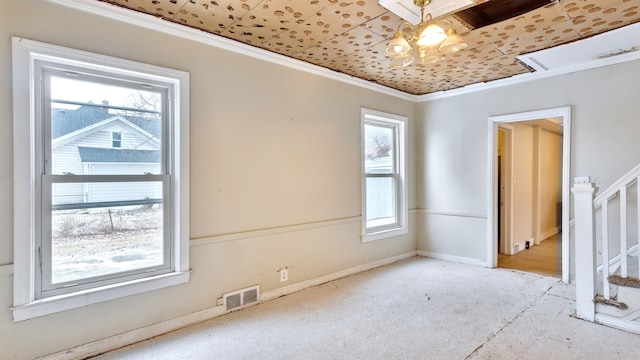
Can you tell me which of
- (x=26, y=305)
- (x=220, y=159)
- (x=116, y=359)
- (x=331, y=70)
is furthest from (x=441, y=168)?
(x=26, y=305)

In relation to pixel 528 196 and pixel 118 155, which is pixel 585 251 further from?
pixel 118 155

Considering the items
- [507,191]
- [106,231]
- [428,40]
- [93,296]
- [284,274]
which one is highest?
[428,40]

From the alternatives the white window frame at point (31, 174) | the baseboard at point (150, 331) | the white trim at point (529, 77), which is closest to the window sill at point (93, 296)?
the white window frame at point (31, 174)

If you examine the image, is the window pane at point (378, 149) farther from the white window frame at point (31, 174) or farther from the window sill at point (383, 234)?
the white window frame at point (31, 174)

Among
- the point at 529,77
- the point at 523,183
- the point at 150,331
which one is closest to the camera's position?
the point at 150,331

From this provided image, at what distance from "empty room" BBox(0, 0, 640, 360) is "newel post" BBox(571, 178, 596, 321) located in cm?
1

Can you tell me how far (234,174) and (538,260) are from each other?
4.60 metres

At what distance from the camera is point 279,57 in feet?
10.8

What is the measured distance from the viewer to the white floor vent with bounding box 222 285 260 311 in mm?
2920

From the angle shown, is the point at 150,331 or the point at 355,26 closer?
the point at 150,331

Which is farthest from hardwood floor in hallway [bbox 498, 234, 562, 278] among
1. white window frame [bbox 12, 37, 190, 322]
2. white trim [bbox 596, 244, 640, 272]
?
white window frame [bbox 12, 37, 190, 322]

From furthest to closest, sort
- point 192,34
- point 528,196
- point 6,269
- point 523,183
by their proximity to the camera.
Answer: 1. point 528,196
2. point 523,183
3. point 192,34
4. point 6,269

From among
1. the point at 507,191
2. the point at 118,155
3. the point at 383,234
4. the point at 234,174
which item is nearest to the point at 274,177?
the point at 234,174

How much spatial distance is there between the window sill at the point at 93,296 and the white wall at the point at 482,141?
3.64 m
